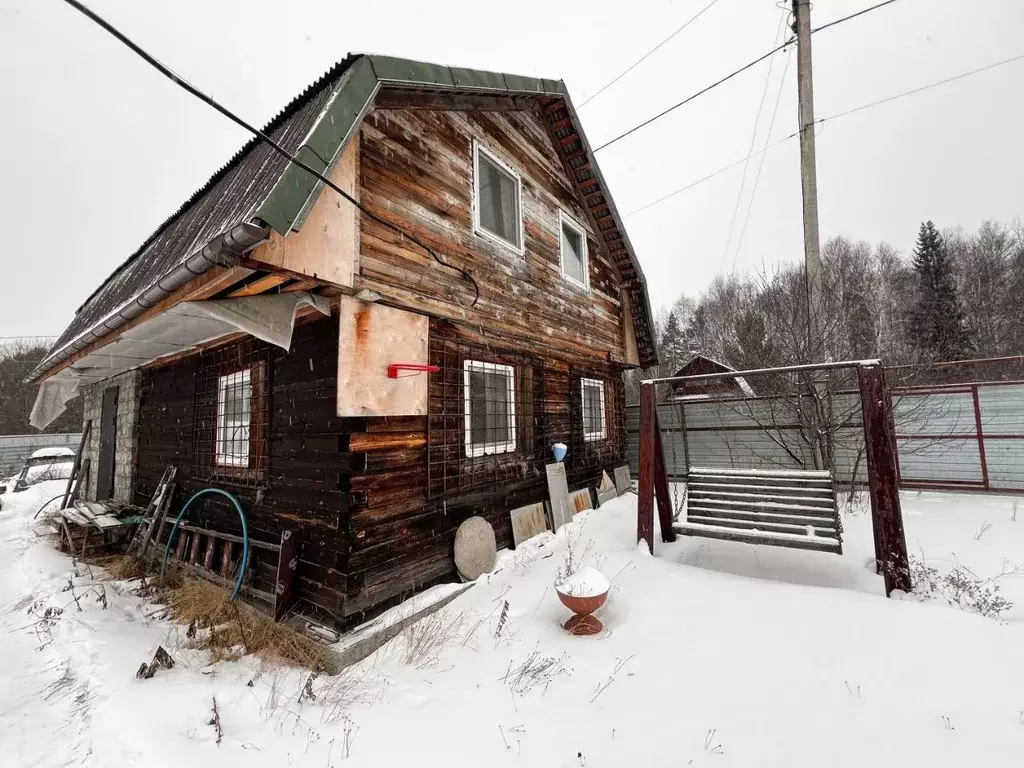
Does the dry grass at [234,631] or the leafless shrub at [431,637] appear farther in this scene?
the dry grass at [234,631]

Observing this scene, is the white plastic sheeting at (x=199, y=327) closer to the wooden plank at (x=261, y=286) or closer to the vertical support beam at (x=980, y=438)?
the wooden plank at (x=261, y=286)

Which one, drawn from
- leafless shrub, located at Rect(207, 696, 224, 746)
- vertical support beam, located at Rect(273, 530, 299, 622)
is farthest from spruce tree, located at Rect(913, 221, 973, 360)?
leafless shrub, located at Rect(207, 696, 224, 746)

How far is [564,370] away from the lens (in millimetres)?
7734

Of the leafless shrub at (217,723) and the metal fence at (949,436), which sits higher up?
the metal fence at (949,436)

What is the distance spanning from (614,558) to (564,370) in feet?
11.7

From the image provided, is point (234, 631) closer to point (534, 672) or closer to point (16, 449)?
point (534, 672)

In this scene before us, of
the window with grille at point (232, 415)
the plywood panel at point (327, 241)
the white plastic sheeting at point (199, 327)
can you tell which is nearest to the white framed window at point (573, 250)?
the plywood panel at point (327, 241)

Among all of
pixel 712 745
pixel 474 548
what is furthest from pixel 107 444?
pixel 712 745

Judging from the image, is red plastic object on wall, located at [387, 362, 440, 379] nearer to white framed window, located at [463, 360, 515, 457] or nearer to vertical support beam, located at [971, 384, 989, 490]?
white framed window, located at [463, 360, 515, 457]

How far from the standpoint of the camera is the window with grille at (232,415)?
4.98 meters

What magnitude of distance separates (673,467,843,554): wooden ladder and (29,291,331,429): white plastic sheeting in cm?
450

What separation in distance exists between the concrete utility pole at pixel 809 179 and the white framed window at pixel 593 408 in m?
3.86

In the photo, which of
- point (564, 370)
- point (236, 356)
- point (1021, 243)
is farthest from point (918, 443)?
point (1021, 243)

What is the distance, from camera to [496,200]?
652cm
